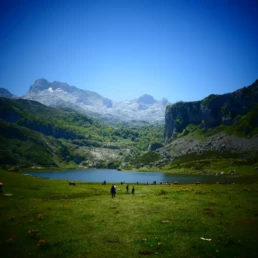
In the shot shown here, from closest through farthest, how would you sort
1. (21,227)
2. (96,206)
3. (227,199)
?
(21,227), (96,206), (227,199)

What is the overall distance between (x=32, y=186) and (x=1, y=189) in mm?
10117

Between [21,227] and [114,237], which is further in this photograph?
[21,227]

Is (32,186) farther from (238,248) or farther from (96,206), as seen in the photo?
(238,248)

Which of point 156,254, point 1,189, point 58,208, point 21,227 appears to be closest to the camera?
point 156,254

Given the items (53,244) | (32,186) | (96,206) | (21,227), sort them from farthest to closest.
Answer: (32,186) → (96,206) → (21,227) → (53,244)

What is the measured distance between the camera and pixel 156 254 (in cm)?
2003

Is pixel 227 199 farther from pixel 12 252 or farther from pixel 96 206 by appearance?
pixel 12 252

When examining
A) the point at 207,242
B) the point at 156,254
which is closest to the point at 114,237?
the point at 156,254

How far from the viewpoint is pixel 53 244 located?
2217cm

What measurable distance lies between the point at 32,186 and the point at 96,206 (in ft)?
88.4

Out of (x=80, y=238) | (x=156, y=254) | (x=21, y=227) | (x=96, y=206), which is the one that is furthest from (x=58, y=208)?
(x=156, y=254)

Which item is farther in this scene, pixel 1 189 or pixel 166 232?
pixel 1 189

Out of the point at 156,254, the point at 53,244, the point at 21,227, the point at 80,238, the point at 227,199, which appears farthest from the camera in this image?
the point at 227,199

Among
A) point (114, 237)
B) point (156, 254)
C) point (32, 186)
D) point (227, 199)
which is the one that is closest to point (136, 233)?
point (114, 237)
